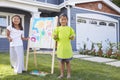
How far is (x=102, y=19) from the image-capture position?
57.1 feet

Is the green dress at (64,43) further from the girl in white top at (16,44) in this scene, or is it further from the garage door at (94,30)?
the garage door at (94,30)

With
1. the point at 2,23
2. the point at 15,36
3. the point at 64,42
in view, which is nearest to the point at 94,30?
the point at 2,23

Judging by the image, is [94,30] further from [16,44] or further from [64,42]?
[64,42]

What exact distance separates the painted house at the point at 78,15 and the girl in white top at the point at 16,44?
776cm

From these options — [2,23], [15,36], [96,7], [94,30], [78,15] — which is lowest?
[15,36]

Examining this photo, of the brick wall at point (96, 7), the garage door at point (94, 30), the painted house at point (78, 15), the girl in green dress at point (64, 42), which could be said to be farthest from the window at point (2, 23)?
the girl in green dress at point (64, 42)

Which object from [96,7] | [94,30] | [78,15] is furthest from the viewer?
[96,7]

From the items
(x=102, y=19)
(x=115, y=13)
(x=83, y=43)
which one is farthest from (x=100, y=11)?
(x=83, y=43)

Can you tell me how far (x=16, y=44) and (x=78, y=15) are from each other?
32.1 feet

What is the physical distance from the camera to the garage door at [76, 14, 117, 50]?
15648 millimetres

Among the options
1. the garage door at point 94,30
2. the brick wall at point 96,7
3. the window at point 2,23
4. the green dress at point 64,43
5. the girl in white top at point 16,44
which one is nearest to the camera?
the green dress at point 64,43

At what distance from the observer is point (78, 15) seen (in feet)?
51.2

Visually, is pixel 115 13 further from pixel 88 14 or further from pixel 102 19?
pixel 88 14

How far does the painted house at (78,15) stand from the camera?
1488 cm
